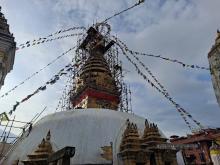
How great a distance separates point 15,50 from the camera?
17.5m

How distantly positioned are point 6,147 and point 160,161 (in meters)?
11.3

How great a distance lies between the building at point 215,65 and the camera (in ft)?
67.5

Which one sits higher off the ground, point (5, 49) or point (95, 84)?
point (95, 84)

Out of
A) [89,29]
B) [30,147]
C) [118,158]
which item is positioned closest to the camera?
[118,158]

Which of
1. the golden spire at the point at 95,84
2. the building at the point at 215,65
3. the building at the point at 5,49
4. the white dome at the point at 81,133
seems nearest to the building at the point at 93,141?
the white dome at the point at 81,133

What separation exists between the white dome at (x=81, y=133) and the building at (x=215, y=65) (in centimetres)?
834

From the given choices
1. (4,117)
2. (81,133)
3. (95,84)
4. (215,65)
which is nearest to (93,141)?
(81,133)

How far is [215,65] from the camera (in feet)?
68.6

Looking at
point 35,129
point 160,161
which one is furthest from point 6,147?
point 160,161

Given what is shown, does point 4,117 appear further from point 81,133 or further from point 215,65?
point 215,65

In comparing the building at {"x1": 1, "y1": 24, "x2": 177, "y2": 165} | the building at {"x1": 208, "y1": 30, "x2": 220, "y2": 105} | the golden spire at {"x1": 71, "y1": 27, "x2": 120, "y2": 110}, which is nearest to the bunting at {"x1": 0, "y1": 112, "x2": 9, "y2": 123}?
the building at {"x1": 1, "y1": 24, "x2": 177, "y2": 165}

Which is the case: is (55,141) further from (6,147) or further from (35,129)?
(6,147)

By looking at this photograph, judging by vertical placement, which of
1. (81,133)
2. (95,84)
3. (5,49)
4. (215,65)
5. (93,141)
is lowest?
(93,141)

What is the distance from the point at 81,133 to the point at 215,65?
1375cm
